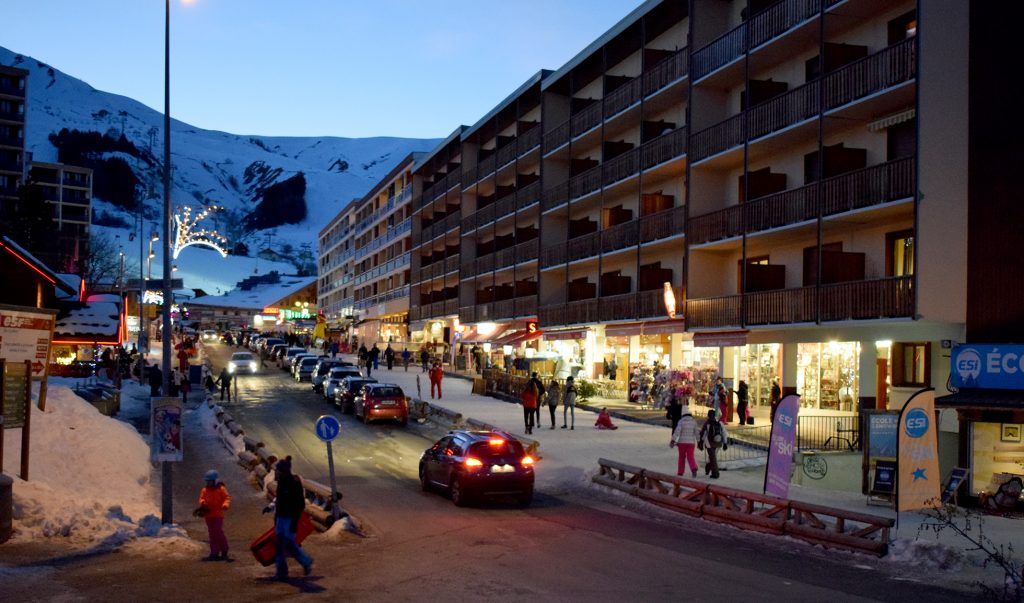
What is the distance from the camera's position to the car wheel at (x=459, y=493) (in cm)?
1914

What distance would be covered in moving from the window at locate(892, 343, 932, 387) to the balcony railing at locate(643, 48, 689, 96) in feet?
51.1

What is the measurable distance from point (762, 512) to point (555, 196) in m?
34.4

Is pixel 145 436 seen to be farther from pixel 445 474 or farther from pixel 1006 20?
pixel 1006 20

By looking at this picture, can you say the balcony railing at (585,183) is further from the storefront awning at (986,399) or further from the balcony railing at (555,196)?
the storefront awning at (986,399)

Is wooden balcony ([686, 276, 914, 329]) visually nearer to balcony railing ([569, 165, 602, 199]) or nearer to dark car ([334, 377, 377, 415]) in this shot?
balcony railing ([569, 165, 602, 199])

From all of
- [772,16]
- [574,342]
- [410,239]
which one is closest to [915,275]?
[772,16]

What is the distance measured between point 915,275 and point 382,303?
74.5m

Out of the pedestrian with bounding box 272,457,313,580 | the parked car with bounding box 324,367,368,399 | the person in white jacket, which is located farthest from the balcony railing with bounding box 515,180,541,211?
the pedestrian with bounding box 272,457,313,580

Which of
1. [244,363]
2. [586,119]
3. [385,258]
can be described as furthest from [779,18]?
[385,258]

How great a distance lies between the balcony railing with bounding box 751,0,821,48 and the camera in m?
28.8

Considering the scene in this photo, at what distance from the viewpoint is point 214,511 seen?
1353 cm

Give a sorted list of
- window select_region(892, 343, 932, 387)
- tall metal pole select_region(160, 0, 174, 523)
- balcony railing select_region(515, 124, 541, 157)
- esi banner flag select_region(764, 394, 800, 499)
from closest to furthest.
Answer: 1. tall metal pole select_region(160, 0, 174, 523)
2. esi banner flag select_region(764, 394, 800, 499)
3. window select_region(892, 343, 932, 387)
4. balcony railing select_region(515, 124, 541, 157)

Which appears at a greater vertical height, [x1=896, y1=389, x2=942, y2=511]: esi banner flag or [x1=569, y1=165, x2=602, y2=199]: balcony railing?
[x1=569, y1=165, x2=602, y2=199]: balcony railing

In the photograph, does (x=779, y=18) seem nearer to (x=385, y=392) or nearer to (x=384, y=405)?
(x=385, y=392)
